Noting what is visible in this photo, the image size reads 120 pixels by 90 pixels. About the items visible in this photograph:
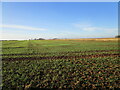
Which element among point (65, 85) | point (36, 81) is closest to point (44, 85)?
point (36, 81)

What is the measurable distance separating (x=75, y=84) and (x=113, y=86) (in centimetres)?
245

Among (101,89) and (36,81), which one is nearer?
(101,89)

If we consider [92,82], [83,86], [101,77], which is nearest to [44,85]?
[83,86]

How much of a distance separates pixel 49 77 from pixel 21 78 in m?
2.15

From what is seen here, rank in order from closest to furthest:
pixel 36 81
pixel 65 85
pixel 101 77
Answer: pixel 65 85 < pixel 36 81 < pixel 101 77

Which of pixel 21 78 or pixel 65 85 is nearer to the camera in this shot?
pixel 65 85

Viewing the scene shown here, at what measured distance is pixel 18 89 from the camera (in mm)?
5527

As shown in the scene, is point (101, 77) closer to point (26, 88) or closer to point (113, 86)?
point (113, 86)

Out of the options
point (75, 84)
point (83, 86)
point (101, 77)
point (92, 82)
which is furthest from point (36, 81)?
point (101, 77)

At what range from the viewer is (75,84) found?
233 inches

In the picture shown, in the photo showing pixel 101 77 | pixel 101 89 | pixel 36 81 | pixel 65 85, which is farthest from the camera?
pixel 101 77

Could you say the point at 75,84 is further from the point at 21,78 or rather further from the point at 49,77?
the point at 21,78

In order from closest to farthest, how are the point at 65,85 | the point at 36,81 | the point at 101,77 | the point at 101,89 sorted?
the point at 101,89 < the point at 65,85 < the point at 36,81 < the point at 101,77

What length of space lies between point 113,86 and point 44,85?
179 inches
